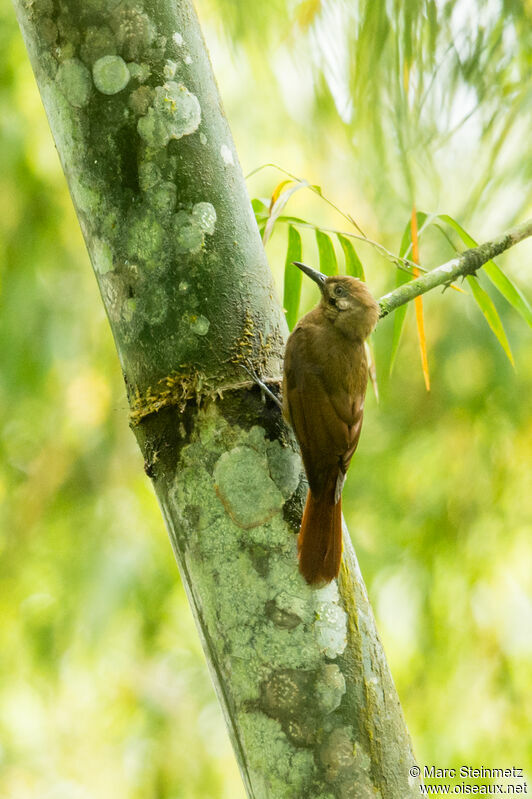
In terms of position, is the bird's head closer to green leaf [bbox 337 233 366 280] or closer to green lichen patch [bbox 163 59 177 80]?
green leaf [bbox 337 233 366 280]

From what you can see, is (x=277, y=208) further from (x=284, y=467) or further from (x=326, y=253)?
(x=284, y=467)

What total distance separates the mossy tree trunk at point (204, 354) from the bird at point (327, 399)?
0.21ft

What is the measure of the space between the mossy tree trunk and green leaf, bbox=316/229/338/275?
0.60 metres

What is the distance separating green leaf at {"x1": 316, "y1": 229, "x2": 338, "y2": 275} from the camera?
2.29 meters

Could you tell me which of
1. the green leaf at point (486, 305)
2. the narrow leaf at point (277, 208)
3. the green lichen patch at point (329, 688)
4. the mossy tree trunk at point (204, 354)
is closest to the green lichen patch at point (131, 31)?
the mossy tree trunk at point (204, 354)

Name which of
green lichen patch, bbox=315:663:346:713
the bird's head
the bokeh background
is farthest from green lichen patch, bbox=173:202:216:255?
the bokeh background

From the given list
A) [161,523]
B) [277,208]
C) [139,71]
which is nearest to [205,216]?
[139,71]

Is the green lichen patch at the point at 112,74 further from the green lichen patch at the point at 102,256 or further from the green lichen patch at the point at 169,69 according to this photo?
the green lichen patch at the point at 102,256

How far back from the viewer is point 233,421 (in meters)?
1.58

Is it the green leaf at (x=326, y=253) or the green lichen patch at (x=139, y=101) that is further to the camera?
the green leaf at (x=326, y=253)

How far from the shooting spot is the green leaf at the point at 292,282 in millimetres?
2162

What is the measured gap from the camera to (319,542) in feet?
4.71

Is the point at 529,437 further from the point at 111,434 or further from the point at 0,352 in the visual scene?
the point at 0,352

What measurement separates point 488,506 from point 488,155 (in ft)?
7.58
